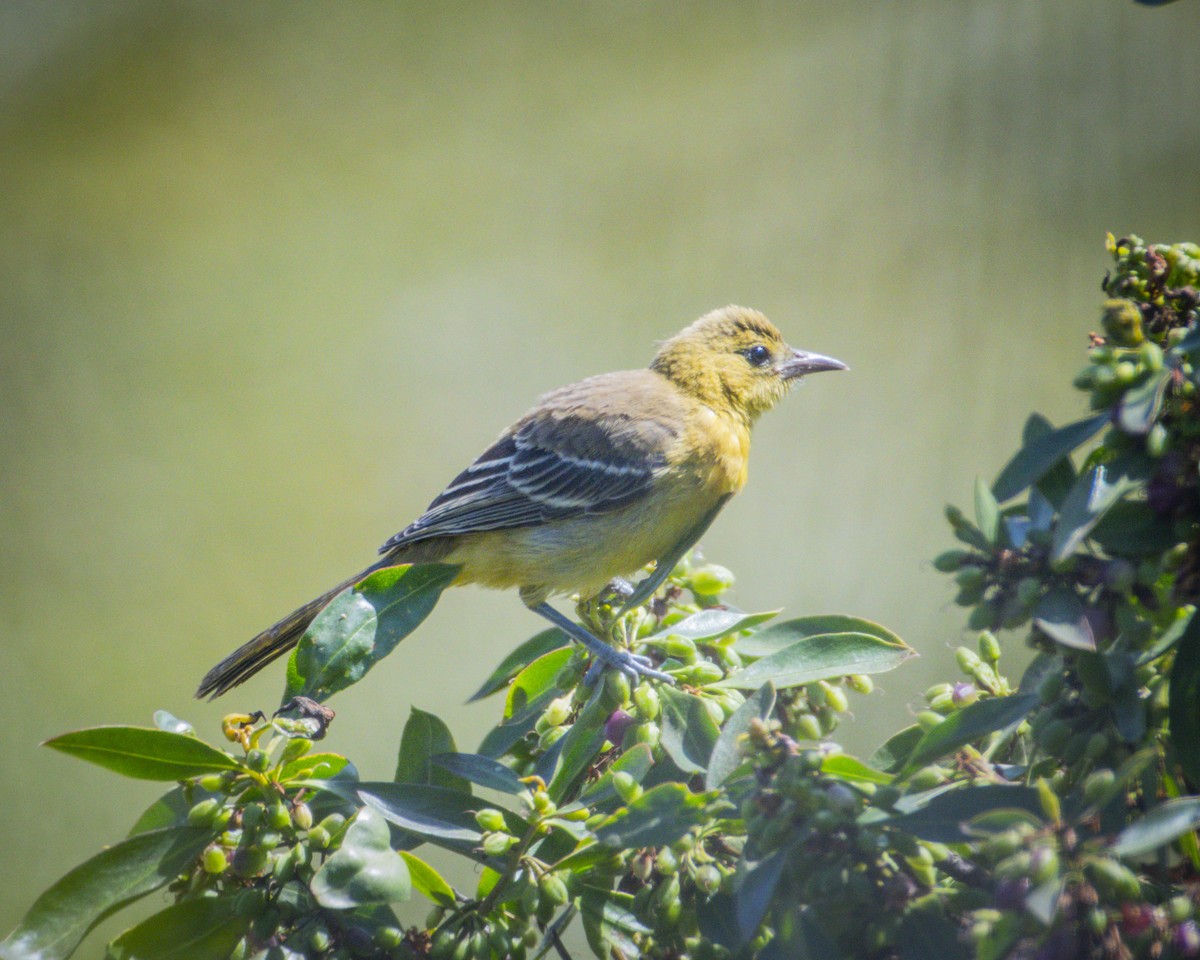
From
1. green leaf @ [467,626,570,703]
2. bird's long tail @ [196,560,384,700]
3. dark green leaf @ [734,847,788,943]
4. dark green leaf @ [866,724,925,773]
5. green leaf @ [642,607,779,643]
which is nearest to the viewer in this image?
dark green leaf @ [734,847,788,943]

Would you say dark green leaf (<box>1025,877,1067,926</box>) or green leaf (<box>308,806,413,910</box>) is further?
green leaf (<box>308,806,413,910</box>)

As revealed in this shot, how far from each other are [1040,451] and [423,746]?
21.6 inches

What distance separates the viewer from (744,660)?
0.89 meters

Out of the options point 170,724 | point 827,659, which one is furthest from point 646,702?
point 170,724

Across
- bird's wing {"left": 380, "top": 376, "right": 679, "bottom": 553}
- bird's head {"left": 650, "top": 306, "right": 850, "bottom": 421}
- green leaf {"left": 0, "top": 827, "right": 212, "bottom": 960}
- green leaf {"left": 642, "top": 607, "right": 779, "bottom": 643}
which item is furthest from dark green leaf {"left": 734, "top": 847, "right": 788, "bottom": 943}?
bird's head {"left": 650, "top": 306, "right": 850, "bottom": 421}

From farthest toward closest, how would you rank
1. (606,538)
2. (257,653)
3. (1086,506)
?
(606,538)
(257,653)
(1086,506)

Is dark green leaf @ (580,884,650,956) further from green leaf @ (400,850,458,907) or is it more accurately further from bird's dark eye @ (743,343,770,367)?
bird's dark eye @ (743,343,770,367)

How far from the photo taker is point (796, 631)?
2.64 ft

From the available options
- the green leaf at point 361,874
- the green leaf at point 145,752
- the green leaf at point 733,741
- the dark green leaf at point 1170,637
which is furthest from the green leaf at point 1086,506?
the green leaf at point 145,752

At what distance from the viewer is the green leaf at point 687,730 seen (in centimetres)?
73

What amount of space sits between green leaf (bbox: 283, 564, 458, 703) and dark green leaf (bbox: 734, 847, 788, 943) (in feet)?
1.15

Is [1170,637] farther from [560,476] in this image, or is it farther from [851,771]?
[560,476]

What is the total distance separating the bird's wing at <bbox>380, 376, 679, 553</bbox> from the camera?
136cm

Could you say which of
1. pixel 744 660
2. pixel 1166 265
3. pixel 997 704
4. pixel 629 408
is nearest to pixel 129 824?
pixel 629 408
